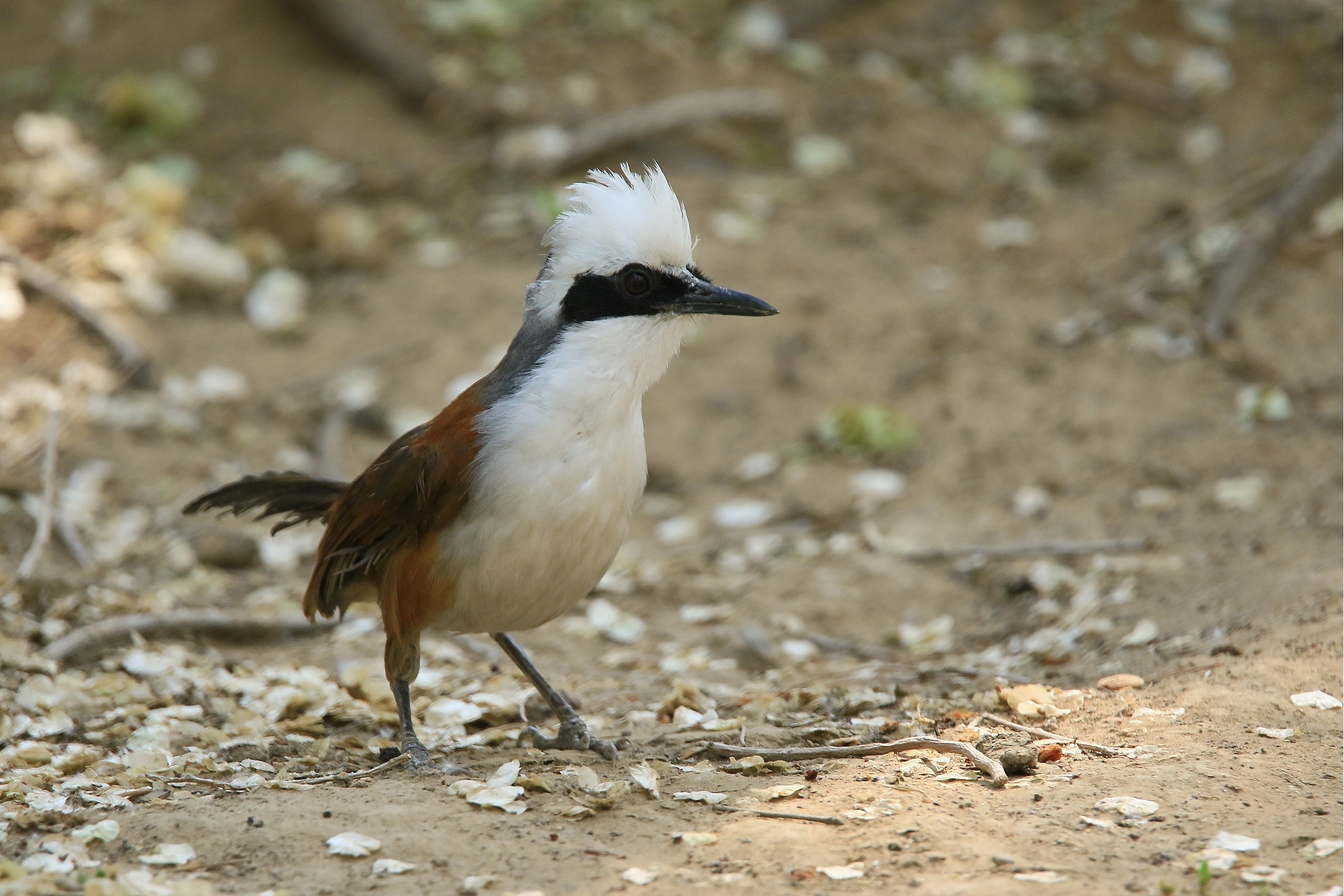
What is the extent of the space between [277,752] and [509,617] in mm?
911

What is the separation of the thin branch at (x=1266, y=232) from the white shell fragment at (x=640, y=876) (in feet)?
17.4

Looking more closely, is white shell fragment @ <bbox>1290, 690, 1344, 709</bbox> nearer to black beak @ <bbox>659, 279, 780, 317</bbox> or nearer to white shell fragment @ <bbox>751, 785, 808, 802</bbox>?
white shell fragment @ <bbox>751, 785, 808, 802</bbox>

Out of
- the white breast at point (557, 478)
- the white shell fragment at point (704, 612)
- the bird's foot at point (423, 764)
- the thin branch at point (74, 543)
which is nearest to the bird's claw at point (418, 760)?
the bird's foot at point (423, 764)

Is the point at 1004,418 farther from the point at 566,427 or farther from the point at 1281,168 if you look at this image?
the point at 566,427

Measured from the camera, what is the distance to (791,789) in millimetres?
3604

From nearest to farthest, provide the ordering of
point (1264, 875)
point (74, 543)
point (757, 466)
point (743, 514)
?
point (1264, 875) < point (74, 543) < point (743, 514) < point (757, 466)

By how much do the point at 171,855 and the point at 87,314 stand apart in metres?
5.56

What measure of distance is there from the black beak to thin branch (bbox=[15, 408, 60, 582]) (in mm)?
3130

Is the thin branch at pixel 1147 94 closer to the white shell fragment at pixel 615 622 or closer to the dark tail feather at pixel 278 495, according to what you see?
the white shell fragment at pixel 615 622

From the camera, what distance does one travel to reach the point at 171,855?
127 inches

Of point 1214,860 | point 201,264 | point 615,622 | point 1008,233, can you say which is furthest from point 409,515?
point 1008,233

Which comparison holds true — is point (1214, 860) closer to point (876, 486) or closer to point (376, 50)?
point (876, 486)

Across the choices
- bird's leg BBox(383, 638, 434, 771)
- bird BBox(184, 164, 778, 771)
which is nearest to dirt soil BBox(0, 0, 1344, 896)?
bird's leg BBox(383, 638, 434, 771)

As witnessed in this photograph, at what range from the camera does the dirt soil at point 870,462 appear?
3291 mm
